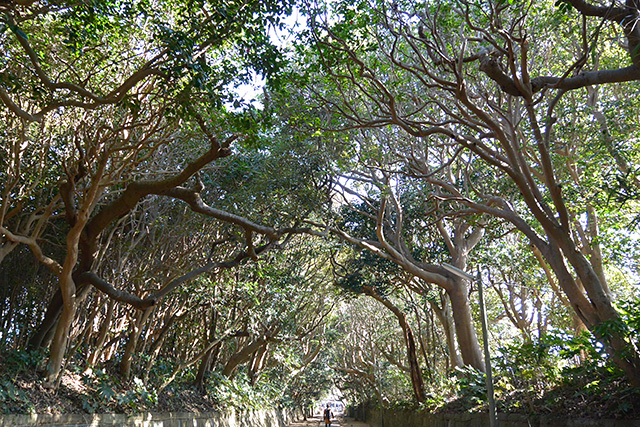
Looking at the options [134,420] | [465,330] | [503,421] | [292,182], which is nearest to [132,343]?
[134,420]

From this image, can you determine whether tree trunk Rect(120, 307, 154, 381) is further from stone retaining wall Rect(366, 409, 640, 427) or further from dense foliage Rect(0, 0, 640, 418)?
stone retaining wall Rect(366, 409, 640, 427)

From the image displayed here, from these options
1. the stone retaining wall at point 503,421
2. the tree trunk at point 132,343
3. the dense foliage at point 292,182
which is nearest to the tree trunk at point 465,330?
the dense foliage at point 292,182

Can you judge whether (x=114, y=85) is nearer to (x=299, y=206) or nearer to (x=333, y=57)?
(x=333, y=57)

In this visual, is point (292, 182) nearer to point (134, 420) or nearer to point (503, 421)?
point (134, 420)

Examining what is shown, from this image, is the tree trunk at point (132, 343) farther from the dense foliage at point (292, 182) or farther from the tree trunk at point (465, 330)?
the tree trunk at point (465, 330)

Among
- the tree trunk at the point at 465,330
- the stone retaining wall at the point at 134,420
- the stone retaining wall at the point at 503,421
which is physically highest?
the tree trunk at the point at 465,330

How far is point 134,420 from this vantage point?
10.4 meters

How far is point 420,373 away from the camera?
16188 millimetres

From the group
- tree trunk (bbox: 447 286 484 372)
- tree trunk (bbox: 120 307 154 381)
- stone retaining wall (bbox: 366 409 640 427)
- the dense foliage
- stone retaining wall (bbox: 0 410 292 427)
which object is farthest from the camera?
tree trunk (bbox: 447 286 484 372)

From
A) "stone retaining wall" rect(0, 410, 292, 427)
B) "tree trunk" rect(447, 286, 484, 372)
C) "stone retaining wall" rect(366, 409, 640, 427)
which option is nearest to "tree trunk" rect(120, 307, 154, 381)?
"stone retaining wall" rect(0, 410, 292, 427)

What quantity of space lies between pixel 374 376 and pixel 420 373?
47.6 feet

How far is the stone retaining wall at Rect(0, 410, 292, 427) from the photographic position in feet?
25.0

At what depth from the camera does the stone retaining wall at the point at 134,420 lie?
300 inches

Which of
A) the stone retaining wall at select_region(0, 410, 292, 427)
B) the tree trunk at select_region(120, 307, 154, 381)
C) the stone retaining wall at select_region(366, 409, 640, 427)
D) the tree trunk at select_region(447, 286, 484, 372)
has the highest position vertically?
the tree trunk at select_region(447, 286, 484, 372)
